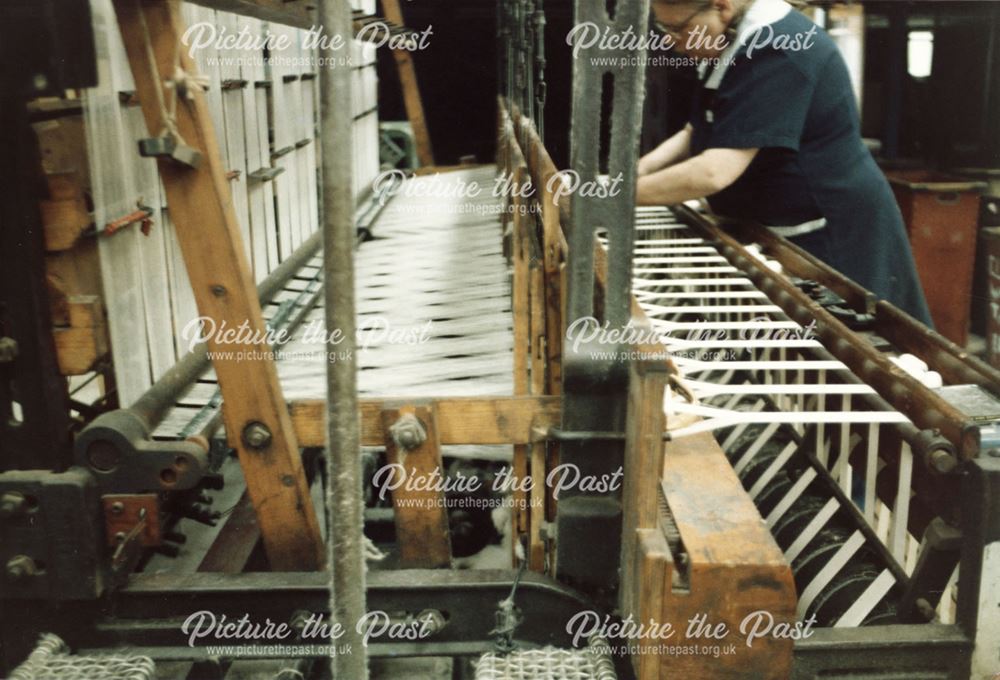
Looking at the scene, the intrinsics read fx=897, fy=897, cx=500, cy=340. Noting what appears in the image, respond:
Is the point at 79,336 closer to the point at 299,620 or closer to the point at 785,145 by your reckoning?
the point at 299,620

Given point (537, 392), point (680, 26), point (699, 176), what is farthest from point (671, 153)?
point (537, 392)

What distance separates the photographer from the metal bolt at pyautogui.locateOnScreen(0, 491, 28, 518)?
6.48ft

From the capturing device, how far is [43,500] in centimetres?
200

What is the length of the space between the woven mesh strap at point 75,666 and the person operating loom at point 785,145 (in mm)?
2254

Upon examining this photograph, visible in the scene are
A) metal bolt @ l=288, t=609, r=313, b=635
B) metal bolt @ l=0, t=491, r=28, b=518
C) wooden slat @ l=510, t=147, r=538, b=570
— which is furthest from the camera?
wooden slat @ l=510, t=147, r=538, b=570

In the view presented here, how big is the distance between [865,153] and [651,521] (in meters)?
A: 2.35

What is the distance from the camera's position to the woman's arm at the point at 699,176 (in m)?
3.15

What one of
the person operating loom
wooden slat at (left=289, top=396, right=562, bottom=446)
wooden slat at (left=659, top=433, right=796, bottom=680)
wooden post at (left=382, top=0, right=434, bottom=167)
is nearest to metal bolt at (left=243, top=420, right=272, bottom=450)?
wooden slat at (left=289, top=396, right=562, bottom=446)

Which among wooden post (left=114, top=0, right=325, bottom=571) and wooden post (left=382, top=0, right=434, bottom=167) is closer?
wooden post (left=114, top=0, right=325, bottom=571)

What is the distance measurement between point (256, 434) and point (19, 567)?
59 centimetres

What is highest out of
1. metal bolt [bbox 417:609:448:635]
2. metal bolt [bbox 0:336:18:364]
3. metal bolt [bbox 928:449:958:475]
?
metal bolt [bbox 0:336:18:364]

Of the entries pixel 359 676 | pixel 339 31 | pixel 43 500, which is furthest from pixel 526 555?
pixel 339 31

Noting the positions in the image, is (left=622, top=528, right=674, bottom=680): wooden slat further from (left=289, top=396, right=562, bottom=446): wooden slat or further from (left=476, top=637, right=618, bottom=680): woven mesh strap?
(left=289, top=396, right=562, bottom=446): wooden slat

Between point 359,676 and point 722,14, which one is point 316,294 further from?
point 359,676
